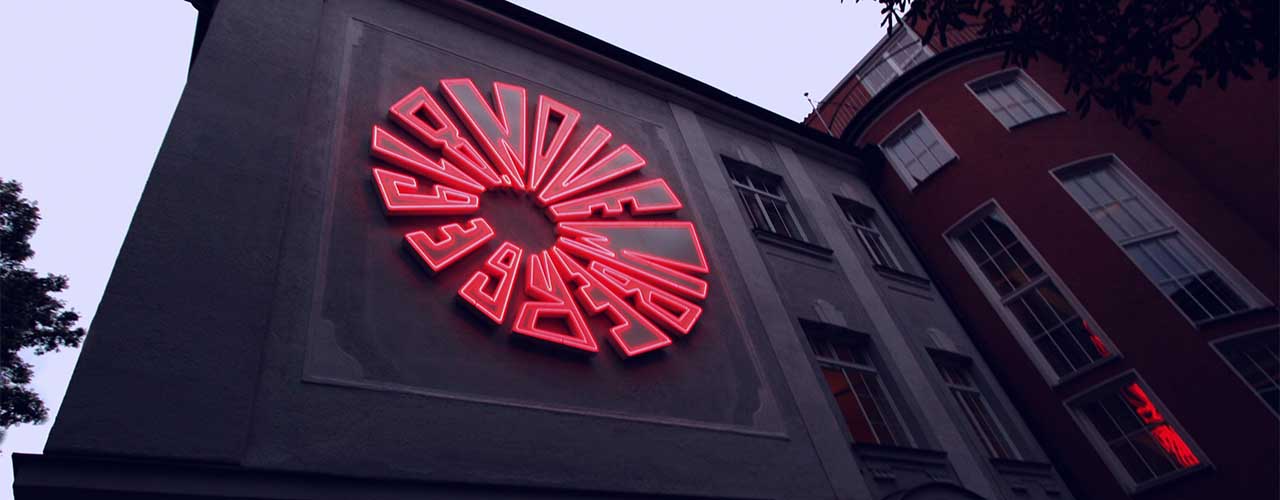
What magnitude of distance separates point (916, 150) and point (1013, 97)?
79.3 inches

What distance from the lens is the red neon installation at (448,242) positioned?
23.3ft

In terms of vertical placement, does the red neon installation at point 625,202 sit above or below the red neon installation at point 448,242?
above

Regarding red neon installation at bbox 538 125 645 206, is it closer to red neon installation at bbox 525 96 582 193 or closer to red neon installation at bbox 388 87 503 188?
red neon installation at bbox 525 96 582 193

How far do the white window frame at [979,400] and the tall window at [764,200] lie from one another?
3017mm

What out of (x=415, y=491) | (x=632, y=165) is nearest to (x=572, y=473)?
(x=415, y=491)

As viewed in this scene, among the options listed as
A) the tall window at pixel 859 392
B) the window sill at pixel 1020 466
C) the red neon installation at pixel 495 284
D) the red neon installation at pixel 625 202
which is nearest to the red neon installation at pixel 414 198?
the red neon installation at pixel 495 284

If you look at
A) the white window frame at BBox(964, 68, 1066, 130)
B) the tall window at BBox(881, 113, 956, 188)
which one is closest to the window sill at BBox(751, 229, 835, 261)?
the tall window at BBox(881, 113, 956, 188)

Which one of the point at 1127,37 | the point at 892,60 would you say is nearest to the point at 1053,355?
the point at 1127,37

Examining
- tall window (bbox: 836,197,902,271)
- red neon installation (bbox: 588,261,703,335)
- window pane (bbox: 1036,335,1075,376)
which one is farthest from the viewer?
tall window (bbox: 836,197,902,271)

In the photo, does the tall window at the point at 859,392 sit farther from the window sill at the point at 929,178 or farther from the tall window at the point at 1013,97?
the tall window at the point at 1013,97

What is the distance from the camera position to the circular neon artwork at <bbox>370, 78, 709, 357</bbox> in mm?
7461

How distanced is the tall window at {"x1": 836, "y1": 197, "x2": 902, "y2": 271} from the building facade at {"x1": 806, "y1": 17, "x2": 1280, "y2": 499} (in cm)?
66

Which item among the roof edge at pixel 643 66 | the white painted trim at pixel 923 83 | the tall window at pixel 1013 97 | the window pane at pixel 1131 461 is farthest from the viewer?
the white painted trim at pixel 923 83

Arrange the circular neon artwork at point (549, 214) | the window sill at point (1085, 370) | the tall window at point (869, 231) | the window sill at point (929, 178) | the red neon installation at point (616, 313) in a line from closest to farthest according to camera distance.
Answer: the circular neon artwork at point (549, 214), the red neon installation at point (616, 313), the window sill at point (1085, 370), the tall window at point (869, 231), the window sill at point (929, 178)
